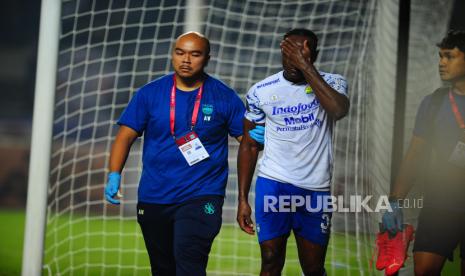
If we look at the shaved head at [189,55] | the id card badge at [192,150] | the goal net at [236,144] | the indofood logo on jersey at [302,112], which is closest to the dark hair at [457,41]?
the indofood logo on jersey at [302,112]

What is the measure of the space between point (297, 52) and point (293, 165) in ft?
2.07

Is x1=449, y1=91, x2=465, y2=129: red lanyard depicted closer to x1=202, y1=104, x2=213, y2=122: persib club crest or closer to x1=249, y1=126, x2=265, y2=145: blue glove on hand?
x1=249, y1=126, x2=265, y2=145: blue glove on hand

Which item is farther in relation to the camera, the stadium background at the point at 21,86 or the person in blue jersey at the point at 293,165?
the stadium background at the point at 21,86

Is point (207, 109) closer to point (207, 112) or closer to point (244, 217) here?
point (207, 112)

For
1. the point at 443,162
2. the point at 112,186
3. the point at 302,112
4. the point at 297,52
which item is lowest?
the point at 112,186

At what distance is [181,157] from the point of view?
15.9 feet

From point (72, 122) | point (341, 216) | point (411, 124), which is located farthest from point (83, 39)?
point (411, 124)

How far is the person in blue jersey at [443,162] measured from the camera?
15.2ft

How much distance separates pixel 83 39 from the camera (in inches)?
709

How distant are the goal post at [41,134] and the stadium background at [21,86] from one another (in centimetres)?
203

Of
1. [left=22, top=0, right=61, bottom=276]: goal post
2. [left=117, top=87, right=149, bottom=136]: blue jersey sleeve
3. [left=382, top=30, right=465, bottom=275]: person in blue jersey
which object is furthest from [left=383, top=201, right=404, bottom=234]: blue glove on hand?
[left=22, top=0, right=61, bottom=276]: goal post

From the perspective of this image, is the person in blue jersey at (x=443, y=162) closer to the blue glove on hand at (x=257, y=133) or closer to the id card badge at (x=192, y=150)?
the blue glove on hand at (x=257, y=133)

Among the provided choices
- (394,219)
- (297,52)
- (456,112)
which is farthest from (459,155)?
(297,52)

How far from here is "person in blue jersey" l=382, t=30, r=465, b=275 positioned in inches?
183
